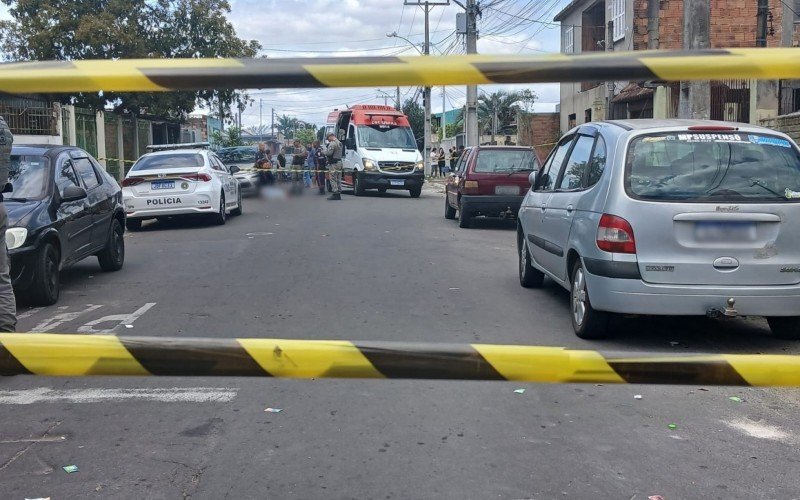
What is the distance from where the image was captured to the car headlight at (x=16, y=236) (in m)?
7.80

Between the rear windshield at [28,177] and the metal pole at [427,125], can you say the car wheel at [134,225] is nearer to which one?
the rear windshield at [28,177]

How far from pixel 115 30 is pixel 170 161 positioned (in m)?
11.8

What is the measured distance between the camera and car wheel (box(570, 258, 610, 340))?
22.1 ft

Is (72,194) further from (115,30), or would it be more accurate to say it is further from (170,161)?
(115,30)

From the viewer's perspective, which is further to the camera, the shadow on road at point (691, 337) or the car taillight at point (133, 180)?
the car taillight at point (133, 180)

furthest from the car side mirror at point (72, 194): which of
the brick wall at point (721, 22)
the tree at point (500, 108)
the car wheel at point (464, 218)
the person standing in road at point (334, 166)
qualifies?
the tree at point (500, 108)

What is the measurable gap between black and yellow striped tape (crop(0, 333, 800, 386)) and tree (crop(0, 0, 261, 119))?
80.9 feet

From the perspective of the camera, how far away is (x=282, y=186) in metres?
11.1

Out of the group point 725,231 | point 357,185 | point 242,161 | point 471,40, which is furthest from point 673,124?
point 471,40

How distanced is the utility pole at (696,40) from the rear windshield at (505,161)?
11.9 feet

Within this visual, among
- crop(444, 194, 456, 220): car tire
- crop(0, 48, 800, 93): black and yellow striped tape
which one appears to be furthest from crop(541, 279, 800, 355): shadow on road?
crop(444, 194, 456, 220): car tire

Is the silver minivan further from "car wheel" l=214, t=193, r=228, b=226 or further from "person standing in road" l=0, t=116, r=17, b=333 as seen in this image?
"car wheel" l=214, t=193, r=228, b=226

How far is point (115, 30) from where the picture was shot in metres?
26.2

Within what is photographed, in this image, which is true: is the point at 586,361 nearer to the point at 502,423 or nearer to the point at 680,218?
the point at 502,423
